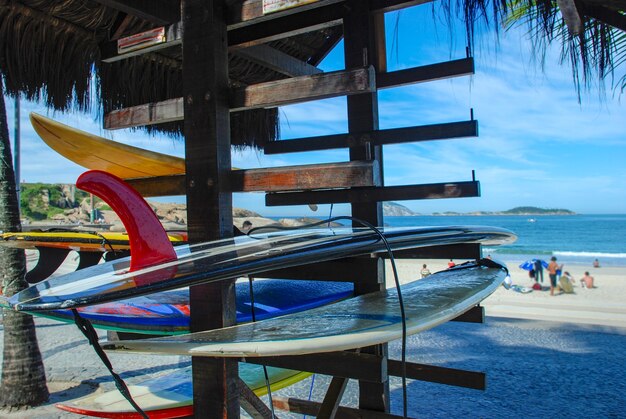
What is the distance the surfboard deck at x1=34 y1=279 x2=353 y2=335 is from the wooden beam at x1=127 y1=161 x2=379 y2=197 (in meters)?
0.88

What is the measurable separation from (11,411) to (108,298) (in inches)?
172

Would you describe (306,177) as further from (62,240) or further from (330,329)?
(62,240)

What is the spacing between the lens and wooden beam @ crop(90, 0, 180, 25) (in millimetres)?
2535

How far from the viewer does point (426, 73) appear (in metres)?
3.21

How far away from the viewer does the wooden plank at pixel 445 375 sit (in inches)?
108

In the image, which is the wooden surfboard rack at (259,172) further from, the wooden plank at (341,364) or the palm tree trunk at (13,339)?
the palm tree trunk at (13,339)

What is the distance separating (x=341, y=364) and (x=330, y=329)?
15.4 inches

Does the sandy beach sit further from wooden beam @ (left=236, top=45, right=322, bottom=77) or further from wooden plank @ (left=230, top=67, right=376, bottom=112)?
wooden plank @ (left=230, top=67, right=376, bottom=112)

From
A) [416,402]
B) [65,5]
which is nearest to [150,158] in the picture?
[65,5]

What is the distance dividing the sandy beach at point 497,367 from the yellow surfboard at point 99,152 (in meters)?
2.43

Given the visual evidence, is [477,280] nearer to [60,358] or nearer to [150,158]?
[150,158]

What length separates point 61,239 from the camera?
4426 millimetres

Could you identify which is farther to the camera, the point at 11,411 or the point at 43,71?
the point at 11,411

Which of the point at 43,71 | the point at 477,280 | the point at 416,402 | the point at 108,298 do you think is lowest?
the point at 416,402
